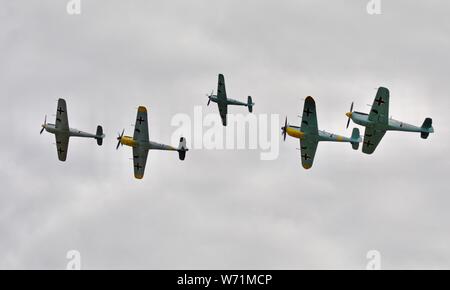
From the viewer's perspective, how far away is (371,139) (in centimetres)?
Result: 9862

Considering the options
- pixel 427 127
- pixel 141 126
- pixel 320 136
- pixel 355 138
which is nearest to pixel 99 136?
pixel 141 126

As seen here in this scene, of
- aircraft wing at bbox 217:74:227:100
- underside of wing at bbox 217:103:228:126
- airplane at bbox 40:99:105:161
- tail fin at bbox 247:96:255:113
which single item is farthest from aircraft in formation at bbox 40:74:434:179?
underside of wing at bbox 217:103:228:126

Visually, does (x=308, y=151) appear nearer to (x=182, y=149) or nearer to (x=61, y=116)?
(x=182, y=149)

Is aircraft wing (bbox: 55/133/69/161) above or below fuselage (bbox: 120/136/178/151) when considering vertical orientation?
above

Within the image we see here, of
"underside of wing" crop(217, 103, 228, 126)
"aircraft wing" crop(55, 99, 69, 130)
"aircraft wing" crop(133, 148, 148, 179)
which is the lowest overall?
"aircraft wing" crop(133, 148, 148, 179)

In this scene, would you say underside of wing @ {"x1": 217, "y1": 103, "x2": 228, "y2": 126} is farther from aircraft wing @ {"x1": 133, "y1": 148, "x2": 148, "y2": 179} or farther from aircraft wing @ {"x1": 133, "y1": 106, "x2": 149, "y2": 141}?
aircraft wing @ {"x1": 133, "y1": 106, "x2": 149, "y2": 141}

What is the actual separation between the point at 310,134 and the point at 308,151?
8.48ft

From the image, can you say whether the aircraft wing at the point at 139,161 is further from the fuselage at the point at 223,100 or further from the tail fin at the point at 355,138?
the tail fin at the point at 355,138

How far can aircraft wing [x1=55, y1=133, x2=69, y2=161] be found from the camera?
351ft

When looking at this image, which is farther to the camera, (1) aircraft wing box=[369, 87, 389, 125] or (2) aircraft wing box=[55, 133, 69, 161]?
(2) aircraft wing box=[55, 133, 69, 161]

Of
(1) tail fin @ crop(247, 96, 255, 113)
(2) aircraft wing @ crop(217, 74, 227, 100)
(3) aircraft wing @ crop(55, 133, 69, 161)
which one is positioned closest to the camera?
(3) aircraft wing @ crop(55, 133, 69, 161)

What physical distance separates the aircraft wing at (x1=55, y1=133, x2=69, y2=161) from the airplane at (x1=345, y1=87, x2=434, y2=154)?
3178 cm
